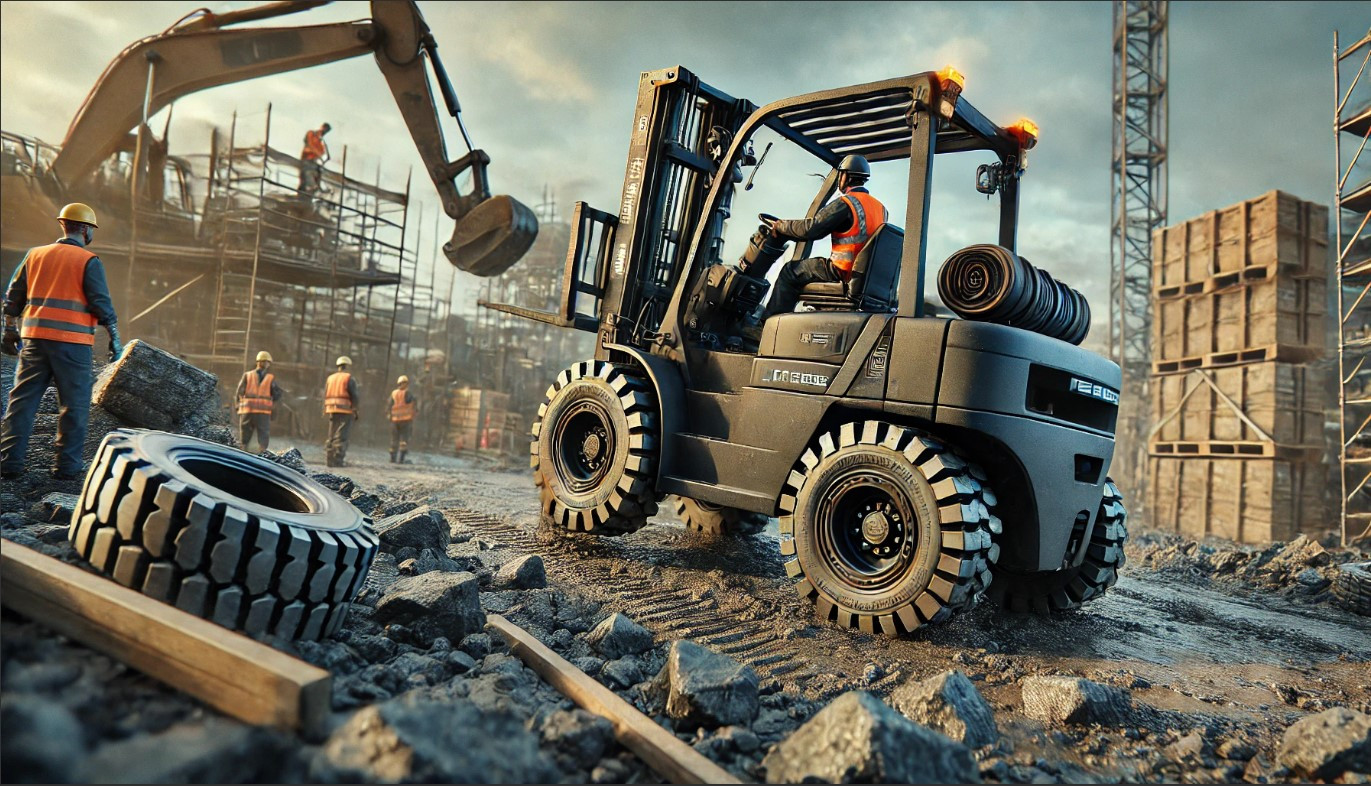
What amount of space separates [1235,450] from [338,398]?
14979 millimetres

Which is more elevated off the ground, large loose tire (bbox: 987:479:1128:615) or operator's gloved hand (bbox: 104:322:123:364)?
operator's gloved hand (bbox: 104:322:123:364)

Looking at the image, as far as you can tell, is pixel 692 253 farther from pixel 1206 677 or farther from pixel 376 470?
pixel 376 470

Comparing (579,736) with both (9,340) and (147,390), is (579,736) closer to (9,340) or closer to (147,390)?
(9,340)

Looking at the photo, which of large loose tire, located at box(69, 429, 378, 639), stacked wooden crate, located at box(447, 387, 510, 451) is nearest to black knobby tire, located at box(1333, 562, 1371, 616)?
large loose tire, located at box(69, 429, 378, 639)

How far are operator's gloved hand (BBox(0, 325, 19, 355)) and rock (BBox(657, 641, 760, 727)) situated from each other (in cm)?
518

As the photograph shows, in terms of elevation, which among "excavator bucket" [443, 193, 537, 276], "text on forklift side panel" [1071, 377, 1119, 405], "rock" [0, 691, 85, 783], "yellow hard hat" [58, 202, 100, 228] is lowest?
"rock" [0, 691, 85, 783]

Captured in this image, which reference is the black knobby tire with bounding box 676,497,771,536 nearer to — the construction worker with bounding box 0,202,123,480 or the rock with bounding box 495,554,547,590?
the rock with bounding box 495,554,547,590

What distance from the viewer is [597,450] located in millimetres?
5602

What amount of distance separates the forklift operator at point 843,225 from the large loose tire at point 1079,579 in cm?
221

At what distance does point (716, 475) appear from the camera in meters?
4.97

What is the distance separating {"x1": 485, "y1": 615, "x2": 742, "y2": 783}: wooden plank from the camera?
2.13m

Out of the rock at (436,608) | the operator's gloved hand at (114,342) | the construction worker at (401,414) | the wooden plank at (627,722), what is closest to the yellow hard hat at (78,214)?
the operator's gloved hand at (114,342)

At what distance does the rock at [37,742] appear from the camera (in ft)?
5.09

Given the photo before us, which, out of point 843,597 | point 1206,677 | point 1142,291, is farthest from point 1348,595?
point 1142,291
